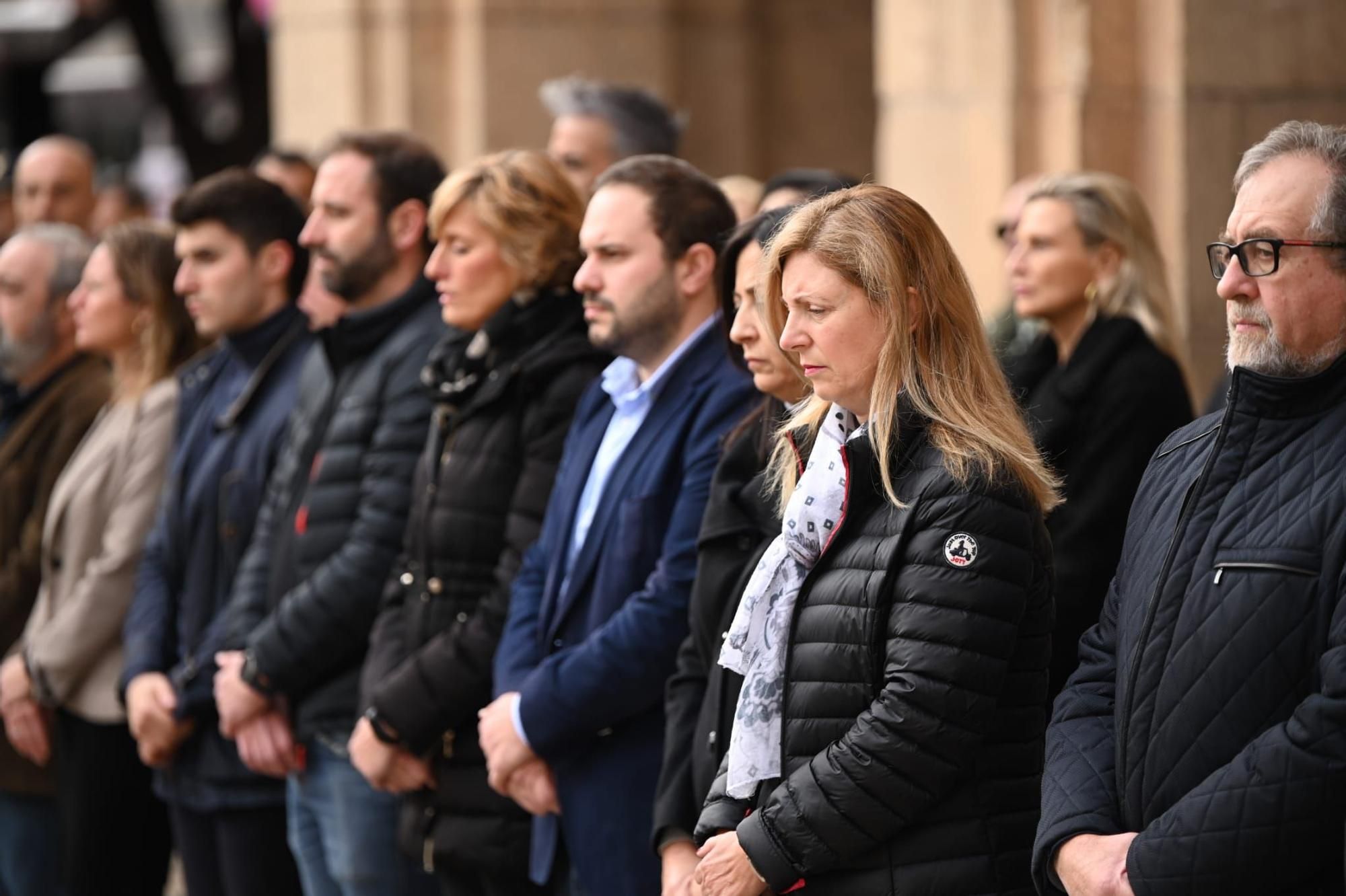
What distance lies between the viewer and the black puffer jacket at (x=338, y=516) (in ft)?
17.0

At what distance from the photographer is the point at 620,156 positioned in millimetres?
6871

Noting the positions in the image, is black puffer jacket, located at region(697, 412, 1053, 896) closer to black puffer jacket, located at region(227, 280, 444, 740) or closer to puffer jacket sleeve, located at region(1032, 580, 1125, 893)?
puffer jacket sleeve, located at region(1032, 580, 1125, 893)

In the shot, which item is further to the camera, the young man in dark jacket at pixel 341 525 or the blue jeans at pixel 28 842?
the blue jeans at pixel 28 842

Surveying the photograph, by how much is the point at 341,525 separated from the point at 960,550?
2428 mm

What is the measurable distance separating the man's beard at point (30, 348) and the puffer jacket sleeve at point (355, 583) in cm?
210

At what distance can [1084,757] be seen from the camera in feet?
10.6

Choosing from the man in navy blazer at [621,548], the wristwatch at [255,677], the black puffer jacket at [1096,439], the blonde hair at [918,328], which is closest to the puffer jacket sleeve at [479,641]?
the man in navy blazer at [621,548]

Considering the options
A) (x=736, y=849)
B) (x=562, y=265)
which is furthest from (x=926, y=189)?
(x=736, y=849)

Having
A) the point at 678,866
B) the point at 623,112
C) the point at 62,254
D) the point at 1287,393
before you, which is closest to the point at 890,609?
the point at 1287,393

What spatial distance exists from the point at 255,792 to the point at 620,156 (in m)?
2.52

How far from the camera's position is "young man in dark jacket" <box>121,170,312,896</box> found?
A: 5.66 meters

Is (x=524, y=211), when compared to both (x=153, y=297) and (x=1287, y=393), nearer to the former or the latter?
(x=153, y=297)

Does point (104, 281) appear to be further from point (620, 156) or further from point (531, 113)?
point (531, 113)

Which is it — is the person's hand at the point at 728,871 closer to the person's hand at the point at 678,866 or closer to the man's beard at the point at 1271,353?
the person's hand at the point at 678,866
